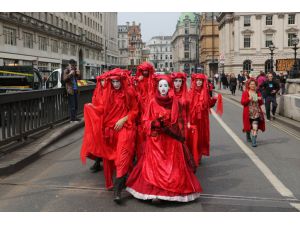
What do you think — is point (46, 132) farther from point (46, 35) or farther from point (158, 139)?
point (46, 35)

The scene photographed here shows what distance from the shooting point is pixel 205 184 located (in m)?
6.28

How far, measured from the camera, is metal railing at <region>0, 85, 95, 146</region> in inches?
314

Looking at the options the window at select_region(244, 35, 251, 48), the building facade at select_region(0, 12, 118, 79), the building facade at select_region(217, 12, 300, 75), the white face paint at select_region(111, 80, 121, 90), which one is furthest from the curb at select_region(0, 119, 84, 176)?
the window at select_region(244, 35, 251, 48)

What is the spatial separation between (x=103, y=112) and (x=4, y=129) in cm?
284

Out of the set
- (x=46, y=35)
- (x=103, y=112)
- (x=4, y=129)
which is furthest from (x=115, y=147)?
(x=46, y=35)

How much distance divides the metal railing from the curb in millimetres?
278

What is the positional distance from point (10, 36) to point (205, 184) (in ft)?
124

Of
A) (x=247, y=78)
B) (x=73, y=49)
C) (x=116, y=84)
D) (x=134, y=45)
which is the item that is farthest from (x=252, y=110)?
(x=134, y=45)

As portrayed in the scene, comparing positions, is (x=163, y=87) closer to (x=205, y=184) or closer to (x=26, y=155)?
(x=205, y=184)

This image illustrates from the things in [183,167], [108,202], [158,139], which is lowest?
[108,202]

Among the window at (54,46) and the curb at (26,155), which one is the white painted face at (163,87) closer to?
the curb at (26,155)

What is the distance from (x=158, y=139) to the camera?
5371mm

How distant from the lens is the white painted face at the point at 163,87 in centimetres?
533

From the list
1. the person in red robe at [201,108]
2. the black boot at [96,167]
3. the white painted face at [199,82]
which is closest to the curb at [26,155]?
the black boot at [96,167]
